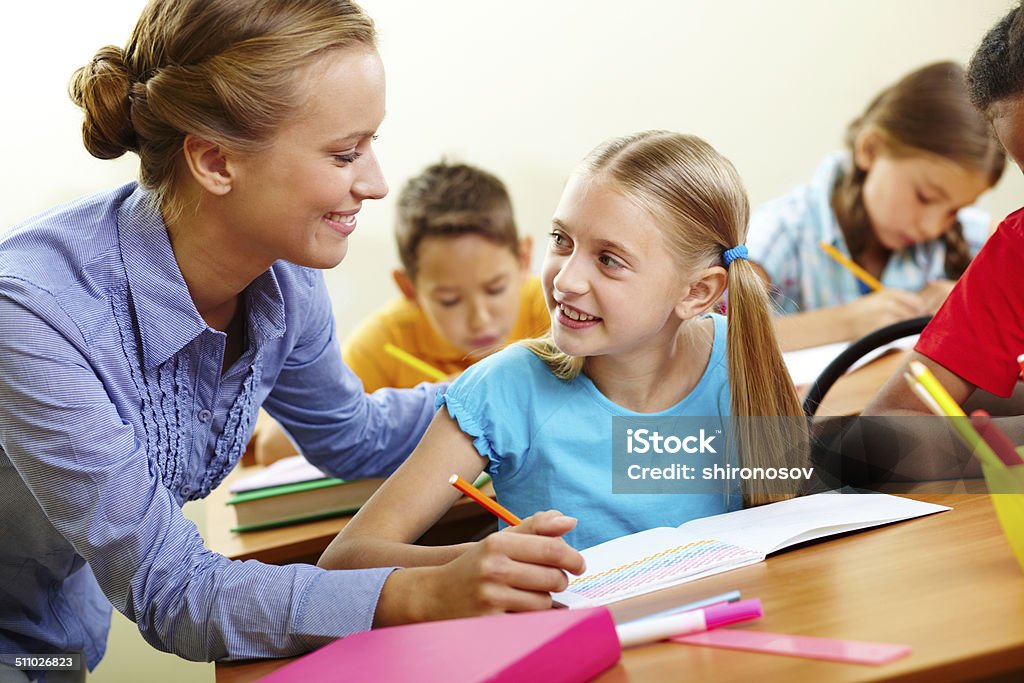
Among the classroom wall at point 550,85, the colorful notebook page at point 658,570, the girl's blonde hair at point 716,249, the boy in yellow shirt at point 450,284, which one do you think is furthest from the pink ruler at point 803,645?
the classroom wall at point 550,85

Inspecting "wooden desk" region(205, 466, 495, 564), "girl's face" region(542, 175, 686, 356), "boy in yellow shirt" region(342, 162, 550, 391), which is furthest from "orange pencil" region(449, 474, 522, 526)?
"boy in yellow shirt" region(342, 162, 550, 391)

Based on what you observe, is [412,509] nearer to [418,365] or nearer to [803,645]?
[803,645]

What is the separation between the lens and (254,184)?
1036 mm

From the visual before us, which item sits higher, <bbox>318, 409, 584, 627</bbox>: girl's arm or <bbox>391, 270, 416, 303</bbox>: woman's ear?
<bbox>391, 270, 416, 303</bbox>: woman's ear

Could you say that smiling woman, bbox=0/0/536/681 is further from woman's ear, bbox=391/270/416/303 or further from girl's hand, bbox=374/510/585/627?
woman's ear, bbox=391/270/416/303

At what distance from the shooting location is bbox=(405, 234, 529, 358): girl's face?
215cm

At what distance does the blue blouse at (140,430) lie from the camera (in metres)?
0.88

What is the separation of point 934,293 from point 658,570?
161 cm

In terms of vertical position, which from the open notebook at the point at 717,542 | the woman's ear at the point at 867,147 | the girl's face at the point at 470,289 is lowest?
the open notebook at the point at 717,542

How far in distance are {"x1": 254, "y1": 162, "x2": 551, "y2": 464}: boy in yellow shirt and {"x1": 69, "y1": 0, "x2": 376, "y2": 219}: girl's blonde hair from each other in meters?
1.11

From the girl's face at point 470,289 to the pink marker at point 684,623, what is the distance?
140cm

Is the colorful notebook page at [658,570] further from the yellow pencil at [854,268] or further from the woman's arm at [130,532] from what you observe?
the yellow pencil at [854,268]

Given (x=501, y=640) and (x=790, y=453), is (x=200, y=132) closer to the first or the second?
(x=501, y=640)

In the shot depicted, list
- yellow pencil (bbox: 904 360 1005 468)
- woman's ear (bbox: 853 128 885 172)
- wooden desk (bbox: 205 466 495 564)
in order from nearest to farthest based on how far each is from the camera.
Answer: yellow pencil (bbox: 904 360 1005 468) < wooden desk (bbox: 205 466 495 564) < woman's ear (bbox: 853 128 885 172)
